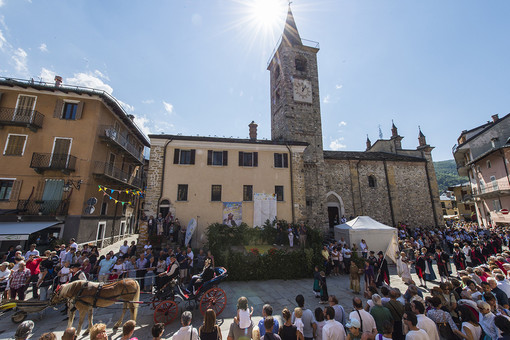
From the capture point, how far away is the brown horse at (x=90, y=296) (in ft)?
19.6

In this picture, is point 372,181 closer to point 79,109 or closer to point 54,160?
point 79,109

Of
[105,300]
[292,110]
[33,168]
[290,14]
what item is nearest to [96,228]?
[33,168]

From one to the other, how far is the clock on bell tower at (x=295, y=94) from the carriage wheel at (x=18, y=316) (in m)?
19.9

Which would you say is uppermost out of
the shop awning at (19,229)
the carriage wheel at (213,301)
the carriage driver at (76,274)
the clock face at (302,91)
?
the clock face at (302,91)

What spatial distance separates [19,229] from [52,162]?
4.84 m

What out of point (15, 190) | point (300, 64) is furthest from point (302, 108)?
point (15, 190)

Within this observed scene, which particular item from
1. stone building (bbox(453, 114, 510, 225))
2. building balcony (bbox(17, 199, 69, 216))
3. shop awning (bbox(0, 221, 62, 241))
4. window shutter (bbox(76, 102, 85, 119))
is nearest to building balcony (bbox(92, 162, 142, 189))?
building balcony (bbox(17, 199, 69, 216))

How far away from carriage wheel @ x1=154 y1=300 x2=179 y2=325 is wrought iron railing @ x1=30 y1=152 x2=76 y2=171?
14544mm

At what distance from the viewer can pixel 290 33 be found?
25562 millimetres

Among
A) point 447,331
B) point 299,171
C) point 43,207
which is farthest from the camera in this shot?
point 299,171

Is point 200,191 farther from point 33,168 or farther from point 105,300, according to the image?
point 33,168

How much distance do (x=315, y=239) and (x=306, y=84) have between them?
16672 mm

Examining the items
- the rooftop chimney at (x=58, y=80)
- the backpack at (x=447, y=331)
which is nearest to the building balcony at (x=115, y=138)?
the rooftop chimney at (x=58, y=80)

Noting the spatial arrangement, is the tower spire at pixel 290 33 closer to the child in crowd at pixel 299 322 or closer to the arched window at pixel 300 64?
the arched window at pixel 300 64
